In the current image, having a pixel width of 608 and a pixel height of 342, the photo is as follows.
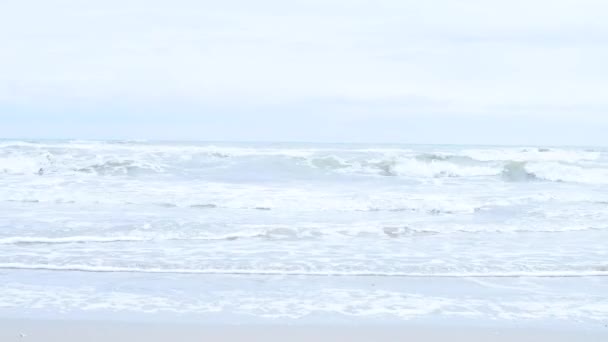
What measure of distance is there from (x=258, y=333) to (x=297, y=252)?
350 centimetres

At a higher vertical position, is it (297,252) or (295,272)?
(297,252)

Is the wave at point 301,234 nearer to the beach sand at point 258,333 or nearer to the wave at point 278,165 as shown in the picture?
the beach sand at point 258,333

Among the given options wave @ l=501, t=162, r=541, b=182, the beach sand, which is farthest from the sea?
wave @ l=501, t=162, r=541, b=182

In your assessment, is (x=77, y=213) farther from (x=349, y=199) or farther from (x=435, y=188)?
(x=435, y=188)

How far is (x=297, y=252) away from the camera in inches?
338

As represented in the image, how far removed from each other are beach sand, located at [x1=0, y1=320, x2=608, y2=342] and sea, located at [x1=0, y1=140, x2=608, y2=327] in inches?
8.4

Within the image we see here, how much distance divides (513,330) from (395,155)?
2326cm

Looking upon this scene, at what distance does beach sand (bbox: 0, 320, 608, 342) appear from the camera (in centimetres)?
497

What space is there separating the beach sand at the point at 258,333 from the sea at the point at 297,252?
0.70ft

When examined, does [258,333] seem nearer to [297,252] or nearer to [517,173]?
[297,252]

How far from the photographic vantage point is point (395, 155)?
1117 inches

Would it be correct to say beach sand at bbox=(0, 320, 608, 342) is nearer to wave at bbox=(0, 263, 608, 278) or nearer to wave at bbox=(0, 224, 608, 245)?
wave at bbox=(0, 263, 608, 278)

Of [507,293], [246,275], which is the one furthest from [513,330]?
[246,275]

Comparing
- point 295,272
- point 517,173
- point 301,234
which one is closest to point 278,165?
point 517,173
